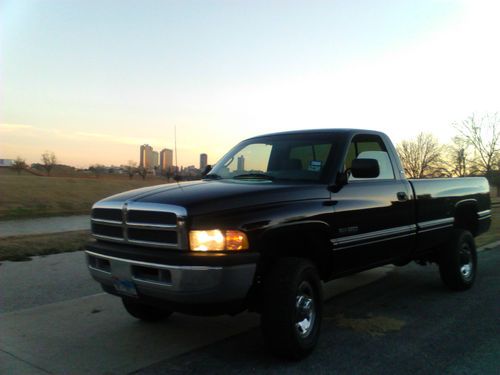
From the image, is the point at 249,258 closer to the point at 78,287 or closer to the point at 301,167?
the point at 301,167

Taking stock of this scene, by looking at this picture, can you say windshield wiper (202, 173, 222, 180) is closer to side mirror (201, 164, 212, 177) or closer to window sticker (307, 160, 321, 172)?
side mirror (201, 164, 212, 177)

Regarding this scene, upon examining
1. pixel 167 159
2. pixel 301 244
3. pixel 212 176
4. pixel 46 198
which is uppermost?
pixel 167 159

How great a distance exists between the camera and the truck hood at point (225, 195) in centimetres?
363

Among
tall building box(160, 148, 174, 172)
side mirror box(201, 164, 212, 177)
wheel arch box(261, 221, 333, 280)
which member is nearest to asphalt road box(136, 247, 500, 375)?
wheel arch box(261, 221, 333, 280)

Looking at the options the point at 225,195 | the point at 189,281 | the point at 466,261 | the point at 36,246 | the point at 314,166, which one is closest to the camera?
the point at 189,281

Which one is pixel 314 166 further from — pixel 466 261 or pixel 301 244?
pixel 466 261

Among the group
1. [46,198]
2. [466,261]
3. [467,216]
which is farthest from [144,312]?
[46,198]

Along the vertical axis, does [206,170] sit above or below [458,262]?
above

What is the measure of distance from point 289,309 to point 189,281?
88 centimetres

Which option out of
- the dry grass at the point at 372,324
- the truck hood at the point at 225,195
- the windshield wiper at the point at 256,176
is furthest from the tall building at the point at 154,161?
the dry grass at the point at 372,324

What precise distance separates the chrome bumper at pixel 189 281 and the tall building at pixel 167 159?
2.58 m

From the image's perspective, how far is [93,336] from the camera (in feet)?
15.3

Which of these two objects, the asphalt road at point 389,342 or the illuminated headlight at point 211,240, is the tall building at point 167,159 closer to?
the asphalt road at point 389,342

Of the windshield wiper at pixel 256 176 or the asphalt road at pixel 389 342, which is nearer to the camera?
the asphalt road at pixel 389 342
